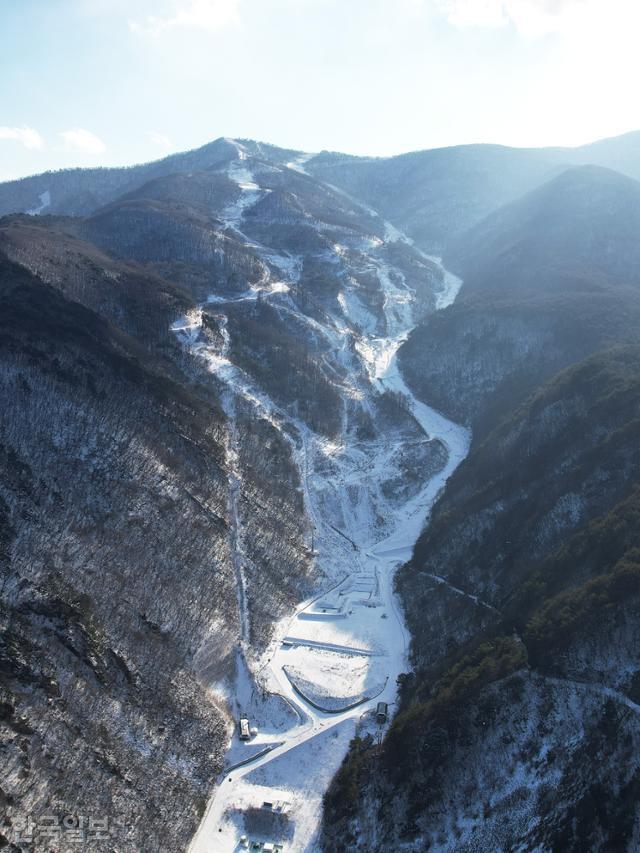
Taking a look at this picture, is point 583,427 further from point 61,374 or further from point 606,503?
point 61,374

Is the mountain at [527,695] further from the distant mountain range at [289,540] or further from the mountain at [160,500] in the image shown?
the mountain at [160,500]

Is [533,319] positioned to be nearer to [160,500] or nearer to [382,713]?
[160,500]

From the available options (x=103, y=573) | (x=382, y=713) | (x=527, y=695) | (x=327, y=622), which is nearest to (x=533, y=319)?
(x=327, y=622)

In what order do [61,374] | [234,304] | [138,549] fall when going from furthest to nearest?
[234,304], [61,374], [138,549]

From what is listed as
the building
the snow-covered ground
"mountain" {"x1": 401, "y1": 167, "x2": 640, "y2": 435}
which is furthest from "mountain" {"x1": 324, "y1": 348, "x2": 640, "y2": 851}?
"mountain" {"x1": 401, "y1": 167, "x2": 640, "y2": 435}

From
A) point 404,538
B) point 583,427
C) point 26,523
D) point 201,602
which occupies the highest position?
point 26,523

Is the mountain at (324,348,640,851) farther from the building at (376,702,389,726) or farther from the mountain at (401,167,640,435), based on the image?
the mountain at (401,167,640,435)

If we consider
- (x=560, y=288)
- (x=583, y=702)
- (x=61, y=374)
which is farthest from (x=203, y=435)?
(x=560, y=288)

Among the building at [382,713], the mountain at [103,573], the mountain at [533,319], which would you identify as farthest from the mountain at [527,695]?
the mountain at [533,319]
